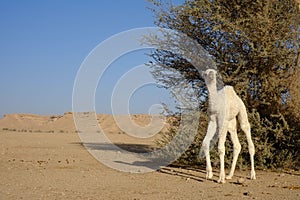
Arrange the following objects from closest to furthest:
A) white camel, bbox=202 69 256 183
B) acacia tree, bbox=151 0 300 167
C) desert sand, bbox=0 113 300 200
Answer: desert sand, bbox=0 113 300 200, white camel, bbox=202 69 256 183, acacia tree, bbox=151 0 300 167

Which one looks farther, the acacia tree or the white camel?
the acacia tree

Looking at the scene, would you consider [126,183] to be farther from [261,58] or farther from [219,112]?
[261,58]

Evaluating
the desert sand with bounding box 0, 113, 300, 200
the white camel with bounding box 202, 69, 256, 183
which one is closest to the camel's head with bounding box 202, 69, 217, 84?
the white camel with bounding box 202, 69, 256, 183

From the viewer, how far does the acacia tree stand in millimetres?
12555

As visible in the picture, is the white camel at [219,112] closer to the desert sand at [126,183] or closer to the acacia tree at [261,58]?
the desert sand at [126,183]

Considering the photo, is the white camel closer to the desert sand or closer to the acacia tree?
the desert sand

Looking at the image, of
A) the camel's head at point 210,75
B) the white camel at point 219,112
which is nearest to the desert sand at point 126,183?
the white camel at point 219,112

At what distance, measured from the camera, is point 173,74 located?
44.6 ft

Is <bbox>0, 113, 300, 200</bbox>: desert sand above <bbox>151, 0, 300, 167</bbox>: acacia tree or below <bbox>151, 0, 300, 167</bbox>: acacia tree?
below

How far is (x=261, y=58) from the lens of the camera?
503 inches

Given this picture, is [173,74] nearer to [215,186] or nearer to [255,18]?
[255,18]

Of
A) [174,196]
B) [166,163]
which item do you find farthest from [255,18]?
[174,196]

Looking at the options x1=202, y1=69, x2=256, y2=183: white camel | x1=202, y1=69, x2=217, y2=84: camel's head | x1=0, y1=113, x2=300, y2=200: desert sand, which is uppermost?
x1=202, y1=69, x2=217, y2=84: camel's head

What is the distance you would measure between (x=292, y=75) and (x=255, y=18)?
6.77ft
